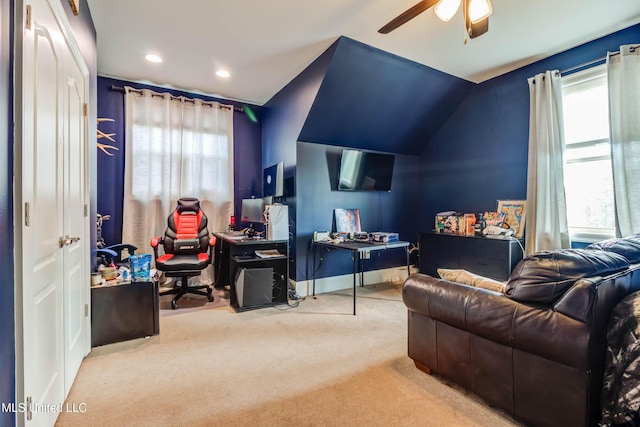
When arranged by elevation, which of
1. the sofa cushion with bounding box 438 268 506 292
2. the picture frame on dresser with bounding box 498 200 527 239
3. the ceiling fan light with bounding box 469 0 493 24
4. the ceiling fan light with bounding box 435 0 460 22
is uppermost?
the ceiling fan light with bounding box 435 0 460 22

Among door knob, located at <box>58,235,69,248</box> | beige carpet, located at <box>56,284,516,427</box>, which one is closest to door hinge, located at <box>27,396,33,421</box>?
beige carpet, located at <box>56,284,516,427</box>

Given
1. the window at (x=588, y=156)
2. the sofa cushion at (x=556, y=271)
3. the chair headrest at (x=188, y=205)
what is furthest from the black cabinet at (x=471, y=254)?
the chair headrest at (x=188, y=205)

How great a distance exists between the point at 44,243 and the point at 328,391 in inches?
67.7

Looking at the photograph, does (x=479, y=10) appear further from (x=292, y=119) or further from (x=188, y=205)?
(x=188, y=205)

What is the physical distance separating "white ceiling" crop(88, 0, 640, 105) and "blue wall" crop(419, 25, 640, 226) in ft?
0.53

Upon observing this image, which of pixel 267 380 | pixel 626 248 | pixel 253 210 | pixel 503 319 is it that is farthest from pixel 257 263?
pixel 626 248

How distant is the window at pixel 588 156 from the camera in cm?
292

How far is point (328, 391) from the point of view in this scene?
178cm

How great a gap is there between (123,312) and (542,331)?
2895 millimetres

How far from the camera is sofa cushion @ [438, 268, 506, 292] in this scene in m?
1.64

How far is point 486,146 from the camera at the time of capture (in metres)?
3.86

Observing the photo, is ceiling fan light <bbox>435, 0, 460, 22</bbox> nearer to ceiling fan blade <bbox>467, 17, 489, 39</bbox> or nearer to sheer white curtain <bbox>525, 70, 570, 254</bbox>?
ceiling fan blade <bbox>467, 17, 489, 39</bbox>

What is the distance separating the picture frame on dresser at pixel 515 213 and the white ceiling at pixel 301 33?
1651mm

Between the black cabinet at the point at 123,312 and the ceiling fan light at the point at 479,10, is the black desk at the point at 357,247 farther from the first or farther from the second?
the ceiling fan light at the point at 479,10
